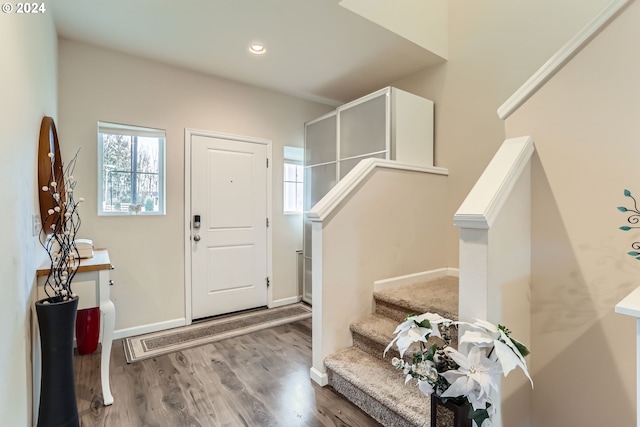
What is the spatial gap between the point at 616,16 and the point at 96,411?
337 cm

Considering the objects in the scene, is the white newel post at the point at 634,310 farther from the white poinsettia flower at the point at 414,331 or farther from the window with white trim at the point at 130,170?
the window with white trim at the point at 130,170

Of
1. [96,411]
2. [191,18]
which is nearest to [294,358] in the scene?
[96,411]

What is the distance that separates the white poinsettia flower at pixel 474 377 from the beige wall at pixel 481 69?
5.98 feet

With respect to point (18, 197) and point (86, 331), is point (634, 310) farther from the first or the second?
point (86, 331)

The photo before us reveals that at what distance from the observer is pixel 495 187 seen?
1.42 meters

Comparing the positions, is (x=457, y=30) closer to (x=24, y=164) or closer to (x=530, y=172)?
(x=530, y=172)

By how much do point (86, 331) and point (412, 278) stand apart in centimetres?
274

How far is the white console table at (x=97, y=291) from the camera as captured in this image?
5.78ft

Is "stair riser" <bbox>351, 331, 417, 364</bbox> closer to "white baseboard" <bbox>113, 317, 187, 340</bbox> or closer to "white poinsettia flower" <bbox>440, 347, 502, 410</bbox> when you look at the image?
"white poinsettia flower" <bbox>440, 347, 502, 410</bbox>

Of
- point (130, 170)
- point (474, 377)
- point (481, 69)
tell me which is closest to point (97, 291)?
point (130, 170)

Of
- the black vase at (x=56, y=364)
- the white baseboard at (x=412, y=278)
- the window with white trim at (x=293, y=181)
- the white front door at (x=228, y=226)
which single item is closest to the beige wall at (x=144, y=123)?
the white front door at (x=228, y=226)

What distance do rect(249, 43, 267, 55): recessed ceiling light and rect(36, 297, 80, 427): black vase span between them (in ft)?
7.59

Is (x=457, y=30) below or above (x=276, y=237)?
above

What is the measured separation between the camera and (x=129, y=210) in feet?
9.52
